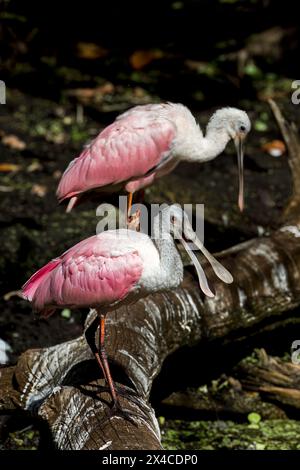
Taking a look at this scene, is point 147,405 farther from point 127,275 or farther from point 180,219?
point 180,219

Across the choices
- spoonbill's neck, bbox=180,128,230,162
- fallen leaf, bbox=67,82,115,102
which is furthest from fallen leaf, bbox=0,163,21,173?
spoonbill's neck, bbox=180,128,230,162

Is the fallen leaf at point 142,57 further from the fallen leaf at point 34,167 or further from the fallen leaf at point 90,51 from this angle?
the fallen leaf at point 34,167

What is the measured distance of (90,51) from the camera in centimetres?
1126

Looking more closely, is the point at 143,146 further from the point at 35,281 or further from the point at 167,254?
the point at 167,254

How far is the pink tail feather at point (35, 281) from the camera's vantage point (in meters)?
4.66

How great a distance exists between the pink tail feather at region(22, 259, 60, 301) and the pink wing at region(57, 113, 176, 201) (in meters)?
1.36

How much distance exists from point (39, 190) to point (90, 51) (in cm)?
352

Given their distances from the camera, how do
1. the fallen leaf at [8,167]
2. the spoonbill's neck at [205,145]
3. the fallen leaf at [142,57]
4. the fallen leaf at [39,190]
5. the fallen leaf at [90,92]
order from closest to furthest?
the spoonbill's neck at [205,145] → the fallen leaf at [39,190] → the fallen leaf at [8,167] → the fallen leaf at [90,92] → the fallen leaf at [142,57]

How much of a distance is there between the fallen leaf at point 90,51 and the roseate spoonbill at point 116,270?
22.9ft

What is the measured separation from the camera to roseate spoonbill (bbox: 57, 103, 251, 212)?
6.00 metres

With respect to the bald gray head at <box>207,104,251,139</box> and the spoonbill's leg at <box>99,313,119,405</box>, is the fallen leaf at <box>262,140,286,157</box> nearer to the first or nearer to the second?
the bald gray head at <box>207,104,251,139</box>

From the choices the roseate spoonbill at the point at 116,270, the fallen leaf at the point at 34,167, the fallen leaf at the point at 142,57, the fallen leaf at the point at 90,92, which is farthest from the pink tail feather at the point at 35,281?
the fallen leaf at the point at 142,57

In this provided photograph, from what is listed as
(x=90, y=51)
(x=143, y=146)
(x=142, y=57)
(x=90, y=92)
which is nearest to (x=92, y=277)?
(x=143, y=146)

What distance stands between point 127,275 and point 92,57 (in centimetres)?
722
